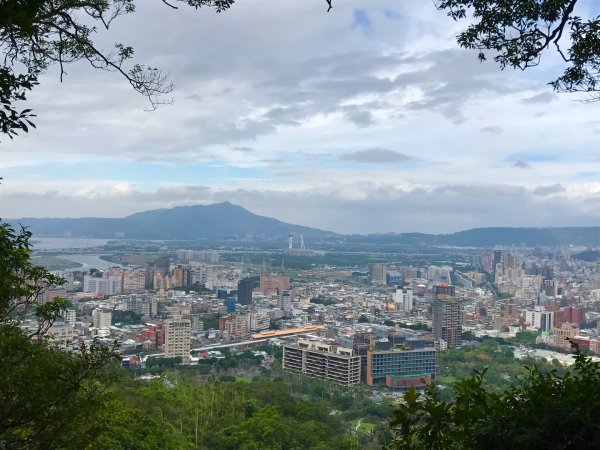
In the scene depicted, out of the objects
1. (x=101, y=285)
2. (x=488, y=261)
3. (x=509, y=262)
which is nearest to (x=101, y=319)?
(x=101, y=285)

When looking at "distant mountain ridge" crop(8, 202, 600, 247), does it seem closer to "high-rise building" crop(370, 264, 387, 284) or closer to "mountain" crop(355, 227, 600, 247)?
"mountain" crop(355, 227, 600, 247)

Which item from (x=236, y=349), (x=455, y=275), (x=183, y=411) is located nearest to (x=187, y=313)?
(x=236, y=349)

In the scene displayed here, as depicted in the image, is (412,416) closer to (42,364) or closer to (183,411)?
(42,364)

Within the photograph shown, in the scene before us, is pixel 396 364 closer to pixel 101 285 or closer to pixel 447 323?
pixel 447 323

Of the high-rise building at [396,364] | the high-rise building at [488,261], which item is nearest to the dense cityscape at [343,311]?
the high-rise building at [396,364]

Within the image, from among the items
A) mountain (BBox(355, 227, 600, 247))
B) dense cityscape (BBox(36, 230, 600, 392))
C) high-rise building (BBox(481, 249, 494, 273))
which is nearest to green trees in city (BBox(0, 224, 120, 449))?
dense cityscape (BBox(36, 230, 600, 392))
